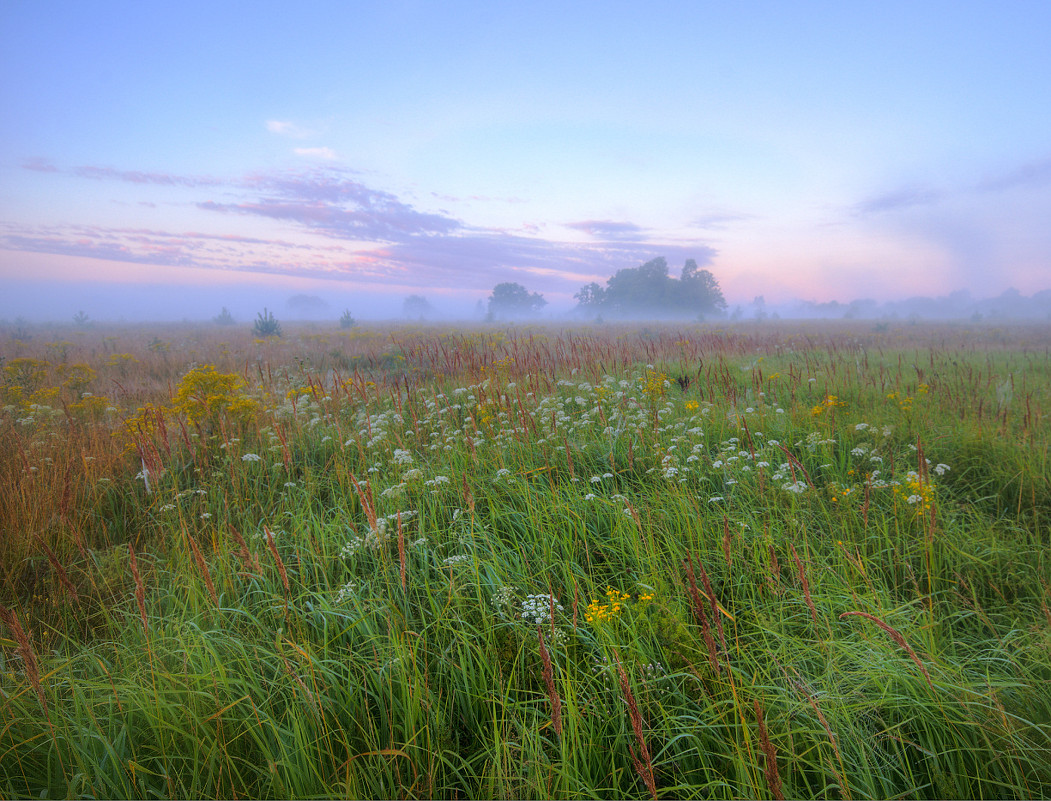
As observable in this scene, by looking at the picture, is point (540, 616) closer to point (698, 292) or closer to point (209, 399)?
Answer: point (209, 399)

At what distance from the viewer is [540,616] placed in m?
2.00

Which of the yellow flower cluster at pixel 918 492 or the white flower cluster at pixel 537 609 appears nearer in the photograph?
the white flower cluster at pixel 537 609

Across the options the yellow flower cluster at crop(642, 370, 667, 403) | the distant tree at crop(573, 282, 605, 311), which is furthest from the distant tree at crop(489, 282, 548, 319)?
the yellow flower cluster at crop(642, 370, 667, 403)

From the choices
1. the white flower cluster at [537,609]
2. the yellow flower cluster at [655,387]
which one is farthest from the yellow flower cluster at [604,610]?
the yellow flower cluster at [655,387]

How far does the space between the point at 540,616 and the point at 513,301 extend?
107843 millimetres

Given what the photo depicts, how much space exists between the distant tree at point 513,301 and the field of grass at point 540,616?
340ft

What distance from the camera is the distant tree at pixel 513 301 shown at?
106 metres

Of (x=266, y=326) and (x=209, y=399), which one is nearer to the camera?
(x=209, y=399)

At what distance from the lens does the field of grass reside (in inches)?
63.7

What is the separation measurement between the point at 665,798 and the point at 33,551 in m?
4.44

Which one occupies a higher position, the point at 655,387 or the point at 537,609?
the point at 655,387

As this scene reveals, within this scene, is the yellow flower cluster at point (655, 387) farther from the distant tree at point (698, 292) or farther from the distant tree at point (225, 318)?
the distant tree at point (698, 292)

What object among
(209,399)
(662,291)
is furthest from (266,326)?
(662,291)

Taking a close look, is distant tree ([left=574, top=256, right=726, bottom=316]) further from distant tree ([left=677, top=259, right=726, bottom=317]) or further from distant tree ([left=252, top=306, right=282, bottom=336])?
distant tree ([left=252, top=306, right=282, bottom=336])
